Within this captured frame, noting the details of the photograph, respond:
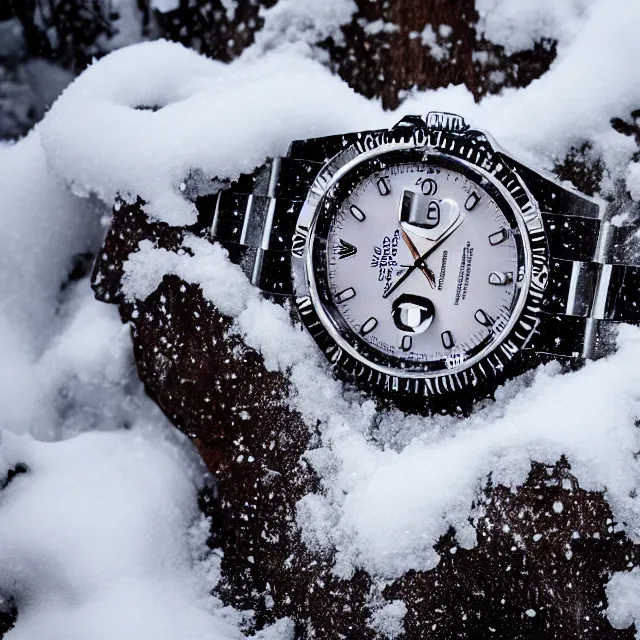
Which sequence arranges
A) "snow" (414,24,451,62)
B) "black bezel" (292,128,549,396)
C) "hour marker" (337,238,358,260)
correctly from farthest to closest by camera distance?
"snow" (414,24,451,62), "hour marker" (337,238,358,260), "black bezel" (292,128,549,396)

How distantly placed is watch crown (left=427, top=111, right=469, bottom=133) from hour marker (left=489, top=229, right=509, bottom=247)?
212mm

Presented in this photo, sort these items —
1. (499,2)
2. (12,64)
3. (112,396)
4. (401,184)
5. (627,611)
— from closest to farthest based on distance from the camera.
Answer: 1. (627,611)
2. (401,184)
3. (499,2)
4. (112,396)
5. (12,64)

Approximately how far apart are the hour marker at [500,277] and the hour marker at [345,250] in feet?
0.92

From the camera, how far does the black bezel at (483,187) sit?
1.29m

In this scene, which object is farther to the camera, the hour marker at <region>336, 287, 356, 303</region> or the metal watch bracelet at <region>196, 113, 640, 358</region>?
the hour marker at <region>336, 287, 356, 303</region>

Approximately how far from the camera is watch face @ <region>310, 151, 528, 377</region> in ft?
4.31

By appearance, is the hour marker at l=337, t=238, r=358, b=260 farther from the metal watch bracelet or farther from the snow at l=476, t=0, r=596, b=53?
the snow at l=476, t=0, r=596, b=53

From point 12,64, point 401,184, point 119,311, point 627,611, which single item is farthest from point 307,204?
point 12,64

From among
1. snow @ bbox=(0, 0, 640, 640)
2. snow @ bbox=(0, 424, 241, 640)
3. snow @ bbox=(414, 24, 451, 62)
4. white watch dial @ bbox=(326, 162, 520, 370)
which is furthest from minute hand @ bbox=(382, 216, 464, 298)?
snow @ bbox=(0, 424, 241, 640)

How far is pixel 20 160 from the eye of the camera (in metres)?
1.81

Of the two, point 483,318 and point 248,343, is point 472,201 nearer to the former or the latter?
point 483,318

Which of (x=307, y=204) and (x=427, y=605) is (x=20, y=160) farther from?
(x=427, y=605)

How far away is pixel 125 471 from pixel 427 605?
2.54 feet

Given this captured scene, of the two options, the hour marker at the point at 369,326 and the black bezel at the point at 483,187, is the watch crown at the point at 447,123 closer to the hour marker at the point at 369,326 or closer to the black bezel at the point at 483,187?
the black bezel at the point at 483,187
